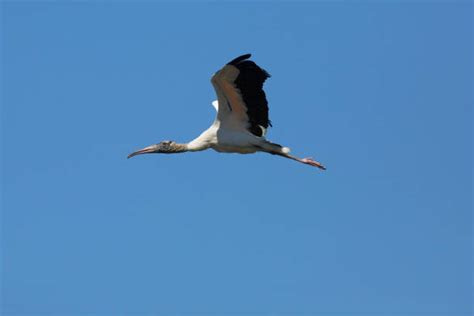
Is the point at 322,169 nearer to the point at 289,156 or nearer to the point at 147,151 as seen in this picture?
the point at 289,156

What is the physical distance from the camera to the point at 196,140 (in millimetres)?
25969

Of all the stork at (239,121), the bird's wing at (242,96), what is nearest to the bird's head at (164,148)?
the stork at (239,121)

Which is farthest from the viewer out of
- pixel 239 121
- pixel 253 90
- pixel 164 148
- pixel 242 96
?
pixel 164 148

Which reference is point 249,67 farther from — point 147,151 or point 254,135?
point 147,151

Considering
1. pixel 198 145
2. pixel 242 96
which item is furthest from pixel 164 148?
pixel 242 96

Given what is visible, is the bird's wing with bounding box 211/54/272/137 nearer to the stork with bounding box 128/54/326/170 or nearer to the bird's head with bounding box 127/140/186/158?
the stork with bounding box 128/54/326/170

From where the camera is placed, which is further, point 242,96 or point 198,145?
point 198,145

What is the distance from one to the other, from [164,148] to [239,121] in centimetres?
192

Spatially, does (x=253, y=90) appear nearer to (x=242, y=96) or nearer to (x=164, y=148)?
(x=242, y=96)

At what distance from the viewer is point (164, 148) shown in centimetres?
2659

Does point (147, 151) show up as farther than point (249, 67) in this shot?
Yes

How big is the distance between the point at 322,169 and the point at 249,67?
10.5 feet

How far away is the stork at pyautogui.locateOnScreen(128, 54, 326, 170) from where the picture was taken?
24594mm

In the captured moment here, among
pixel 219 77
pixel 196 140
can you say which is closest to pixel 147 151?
pixel 196 140
